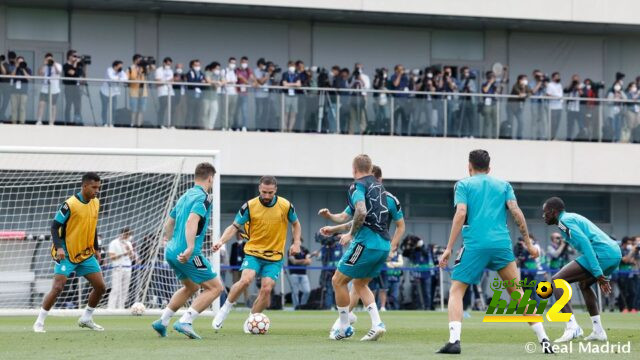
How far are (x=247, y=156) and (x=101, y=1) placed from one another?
18.5ft

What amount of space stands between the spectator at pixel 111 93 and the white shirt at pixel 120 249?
508cm

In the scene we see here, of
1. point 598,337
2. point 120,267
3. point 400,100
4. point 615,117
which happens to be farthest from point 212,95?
point 598,337

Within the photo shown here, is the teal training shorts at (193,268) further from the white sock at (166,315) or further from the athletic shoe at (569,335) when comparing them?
the athletic shoe at (569,335)

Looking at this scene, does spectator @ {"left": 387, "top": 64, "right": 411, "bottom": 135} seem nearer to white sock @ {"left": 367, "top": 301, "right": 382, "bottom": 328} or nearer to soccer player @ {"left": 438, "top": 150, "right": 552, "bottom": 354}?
white sock @ {"left": 367, "top": 301, "right": 382, "bottom": 328}

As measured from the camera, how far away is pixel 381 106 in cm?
3148

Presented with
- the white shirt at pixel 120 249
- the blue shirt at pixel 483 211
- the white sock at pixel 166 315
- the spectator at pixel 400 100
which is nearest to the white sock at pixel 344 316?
the white sock at pixel 166 315

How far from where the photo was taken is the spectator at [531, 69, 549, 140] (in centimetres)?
3232

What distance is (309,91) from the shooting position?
30797 mm

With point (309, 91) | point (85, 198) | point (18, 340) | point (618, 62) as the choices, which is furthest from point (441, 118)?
point (18, 340)

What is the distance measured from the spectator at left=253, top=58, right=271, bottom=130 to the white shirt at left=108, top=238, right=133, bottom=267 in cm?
637

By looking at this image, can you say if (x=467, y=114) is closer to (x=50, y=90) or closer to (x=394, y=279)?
(x=394, y=279)

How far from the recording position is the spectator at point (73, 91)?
2919 centimetres

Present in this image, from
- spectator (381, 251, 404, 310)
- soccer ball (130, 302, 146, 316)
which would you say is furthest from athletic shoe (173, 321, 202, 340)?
spectator (381, 251, 404, 310)

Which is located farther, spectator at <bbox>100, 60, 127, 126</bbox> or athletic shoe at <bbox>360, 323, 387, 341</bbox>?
spectator at <bbox>100, 60, 127, 126</bbox>
